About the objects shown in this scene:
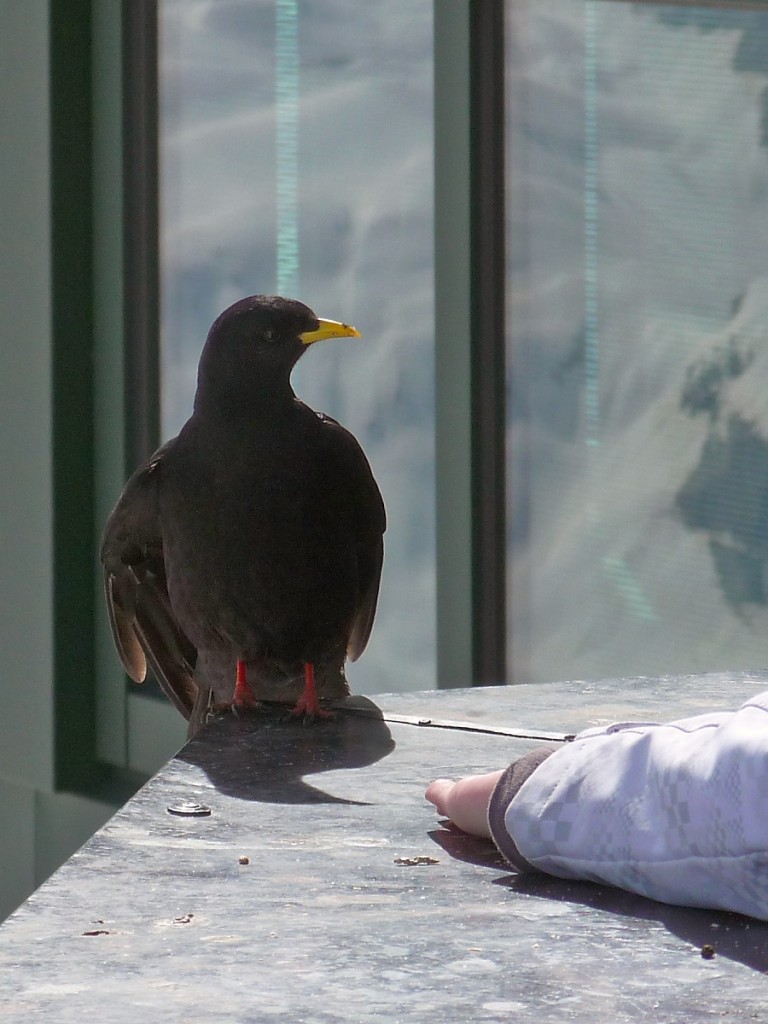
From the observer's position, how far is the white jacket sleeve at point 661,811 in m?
0.96

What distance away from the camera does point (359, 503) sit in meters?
2.27

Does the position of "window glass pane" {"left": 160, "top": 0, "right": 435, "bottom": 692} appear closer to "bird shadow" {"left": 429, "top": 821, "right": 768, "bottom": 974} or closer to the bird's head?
the bird's head

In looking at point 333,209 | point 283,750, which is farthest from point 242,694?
point 333,209

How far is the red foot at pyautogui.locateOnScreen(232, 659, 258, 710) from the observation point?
2.05m

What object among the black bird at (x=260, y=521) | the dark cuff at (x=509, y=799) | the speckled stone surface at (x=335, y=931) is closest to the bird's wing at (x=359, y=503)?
the black bird at (x=260, y=521)

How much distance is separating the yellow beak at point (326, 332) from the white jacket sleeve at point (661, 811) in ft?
4.43

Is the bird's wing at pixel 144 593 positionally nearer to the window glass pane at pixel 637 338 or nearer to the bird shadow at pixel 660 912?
the window glass pane at pixel 637 338

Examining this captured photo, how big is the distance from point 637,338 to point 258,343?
42.8 inches

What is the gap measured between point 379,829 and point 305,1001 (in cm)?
43

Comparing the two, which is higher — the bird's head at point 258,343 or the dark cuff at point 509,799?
the bird's head at point 258,343

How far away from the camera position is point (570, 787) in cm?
109

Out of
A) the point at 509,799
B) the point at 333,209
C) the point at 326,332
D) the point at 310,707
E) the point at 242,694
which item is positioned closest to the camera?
the point at 509,799

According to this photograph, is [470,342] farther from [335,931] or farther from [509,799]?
[335,931]

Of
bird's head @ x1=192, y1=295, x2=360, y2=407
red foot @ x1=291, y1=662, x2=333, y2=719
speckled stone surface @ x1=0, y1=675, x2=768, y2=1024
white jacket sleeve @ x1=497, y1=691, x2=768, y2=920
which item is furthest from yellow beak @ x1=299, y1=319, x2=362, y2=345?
white jacket sleeve @ x1=497, y1=691, x2=768, y2=920
